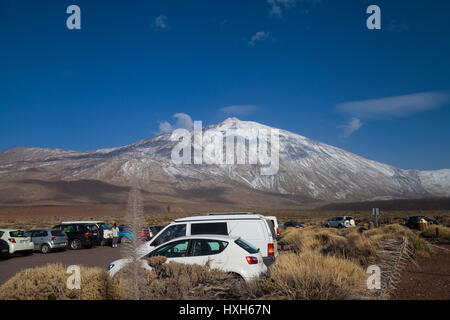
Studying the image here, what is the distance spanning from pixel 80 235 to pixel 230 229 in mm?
14537

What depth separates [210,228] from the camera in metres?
10.9

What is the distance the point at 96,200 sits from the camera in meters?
126

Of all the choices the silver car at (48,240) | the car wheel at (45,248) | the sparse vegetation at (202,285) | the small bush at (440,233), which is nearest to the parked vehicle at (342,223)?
the small bush at (440,233)

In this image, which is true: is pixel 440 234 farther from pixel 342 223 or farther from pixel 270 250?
pixel 342 223

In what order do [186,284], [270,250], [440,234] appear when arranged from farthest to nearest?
1. [440,234]
2. [270,250]
3. [186,284]

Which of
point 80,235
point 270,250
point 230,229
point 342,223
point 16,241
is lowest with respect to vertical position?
point 342,223

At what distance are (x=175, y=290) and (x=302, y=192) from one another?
18688 centimetres

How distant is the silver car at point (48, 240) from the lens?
20.0 metres

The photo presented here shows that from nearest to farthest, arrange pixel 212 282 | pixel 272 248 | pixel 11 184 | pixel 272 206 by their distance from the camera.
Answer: pixel 212 282
pixel 272 248
pixel 11 184
pixel 272 206

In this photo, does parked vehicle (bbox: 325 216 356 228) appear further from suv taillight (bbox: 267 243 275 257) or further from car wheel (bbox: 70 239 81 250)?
suv taillight (bbox: 267 243 275 257)

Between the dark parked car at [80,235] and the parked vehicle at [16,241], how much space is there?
134 inches

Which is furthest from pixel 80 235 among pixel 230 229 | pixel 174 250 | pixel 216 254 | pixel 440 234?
pixel 440 234
